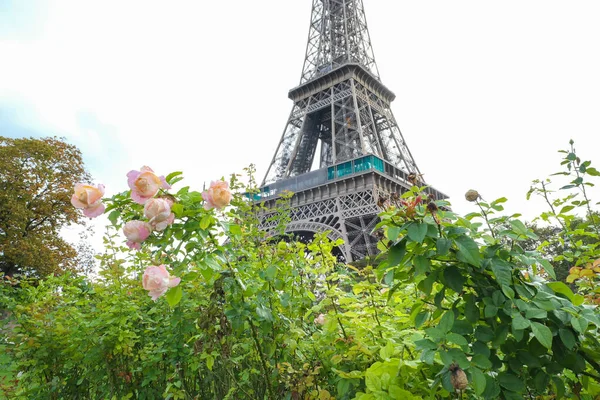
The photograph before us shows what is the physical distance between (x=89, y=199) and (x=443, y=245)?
1.46 metres

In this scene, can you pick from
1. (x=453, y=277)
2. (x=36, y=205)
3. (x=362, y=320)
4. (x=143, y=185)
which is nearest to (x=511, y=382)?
(x=453, y=277)

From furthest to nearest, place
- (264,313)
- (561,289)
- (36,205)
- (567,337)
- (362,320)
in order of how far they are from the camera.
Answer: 1. (36,205)
2. (362,320)
3. (264,313)
4. (561,289)
5. (567,337)

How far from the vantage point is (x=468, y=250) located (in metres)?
1.26

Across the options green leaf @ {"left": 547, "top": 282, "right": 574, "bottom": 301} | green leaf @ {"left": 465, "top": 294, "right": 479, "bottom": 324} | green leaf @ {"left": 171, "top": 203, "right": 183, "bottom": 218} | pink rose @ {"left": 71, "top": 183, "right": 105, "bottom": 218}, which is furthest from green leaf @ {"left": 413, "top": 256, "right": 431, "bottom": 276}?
pink rose @ {"left": 71, "top": 183, "right": 105, "bottom": 218}

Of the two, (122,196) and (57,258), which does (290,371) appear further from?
(57,258)

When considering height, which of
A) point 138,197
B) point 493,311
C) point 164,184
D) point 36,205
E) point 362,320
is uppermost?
point 36,205

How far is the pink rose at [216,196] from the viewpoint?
5.25ft

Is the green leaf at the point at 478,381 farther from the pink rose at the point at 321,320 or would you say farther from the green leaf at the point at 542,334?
the pink rose at the point at 321,320

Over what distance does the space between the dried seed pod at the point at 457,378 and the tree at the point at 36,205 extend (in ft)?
67.6

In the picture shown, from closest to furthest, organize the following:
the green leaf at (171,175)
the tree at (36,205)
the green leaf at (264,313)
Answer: the green leaf at (171,175) → the green leaf at (264,313) → the tree at (36,205)

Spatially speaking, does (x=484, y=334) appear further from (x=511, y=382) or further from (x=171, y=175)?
(x=171, y=175)

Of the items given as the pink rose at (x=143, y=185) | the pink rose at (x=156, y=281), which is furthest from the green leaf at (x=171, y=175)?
the pink rose at (x=156, y=281)

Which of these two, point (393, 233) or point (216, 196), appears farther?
point (216, 196)

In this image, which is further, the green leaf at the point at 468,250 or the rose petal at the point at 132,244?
the rose petal at the point at 132,244
